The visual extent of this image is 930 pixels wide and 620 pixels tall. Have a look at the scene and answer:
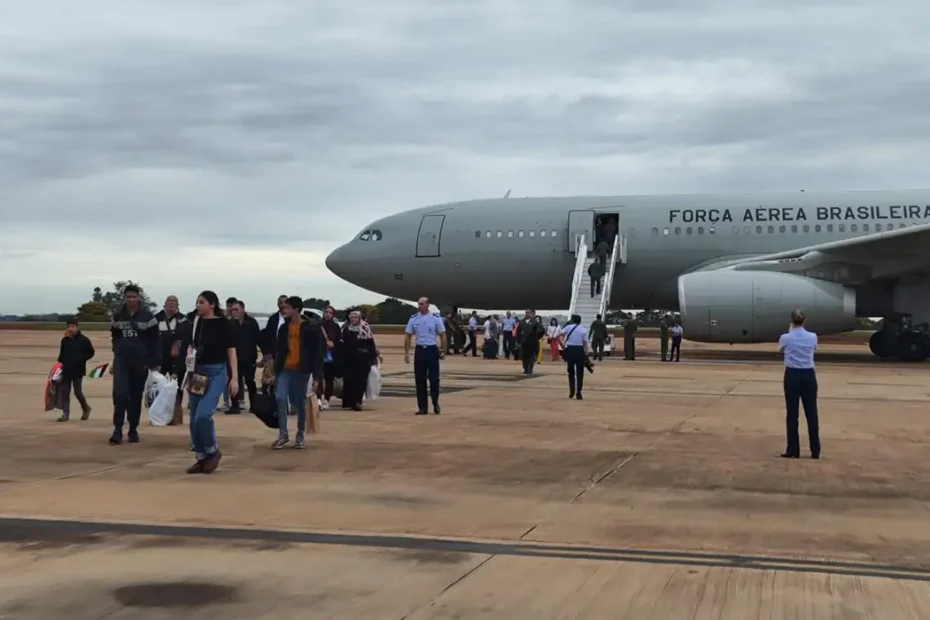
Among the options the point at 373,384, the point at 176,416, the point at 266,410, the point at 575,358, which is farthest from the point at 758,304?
the point at 266,410

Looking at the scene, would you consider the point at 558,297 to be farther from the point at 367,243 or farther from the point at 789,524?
the point at 789,524

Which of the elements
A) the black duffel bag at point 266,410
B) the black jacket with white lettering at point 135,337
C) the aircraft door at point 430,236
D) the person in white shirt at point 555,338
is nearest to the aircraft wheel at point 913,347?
the person in white shirt at point 555,338

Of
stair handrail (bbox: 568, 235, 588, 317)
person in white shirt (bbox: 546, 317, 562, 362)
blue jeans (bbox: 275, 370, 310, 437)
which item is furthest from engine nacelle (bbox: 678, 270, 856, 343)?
blue jeans (bbox: 275, 370, 310, 437)

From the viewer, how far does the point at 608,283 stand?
24422 millimetres

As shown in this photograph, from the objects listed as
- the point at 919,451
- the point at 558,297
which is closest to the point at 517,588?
the point at 919,451

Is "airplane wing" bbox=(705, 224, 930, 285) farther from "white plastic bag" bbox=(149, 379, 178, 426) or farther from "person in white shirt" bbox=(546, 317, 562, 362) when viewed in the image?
"white plastic bag" bbox=(149, 379, 178, 426)

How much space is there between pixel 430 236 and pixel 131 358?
17.5 meters

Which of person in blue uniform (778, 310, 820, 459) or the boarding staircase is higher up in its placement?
the boarding staircase

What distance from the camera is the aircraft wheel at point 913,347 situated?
22969mm

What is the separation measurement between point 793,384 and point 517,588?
17.5 feet

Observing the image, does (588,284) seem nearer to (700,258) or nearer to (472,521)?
(700,258)

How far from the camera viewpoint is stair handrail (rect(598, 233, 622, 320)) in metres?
24.0

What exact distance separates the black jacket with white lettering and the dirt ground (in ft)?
2.75

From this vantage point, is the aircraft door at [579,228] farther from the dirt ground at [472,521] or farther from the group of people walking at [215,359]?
the dirt ground at [472,521]
